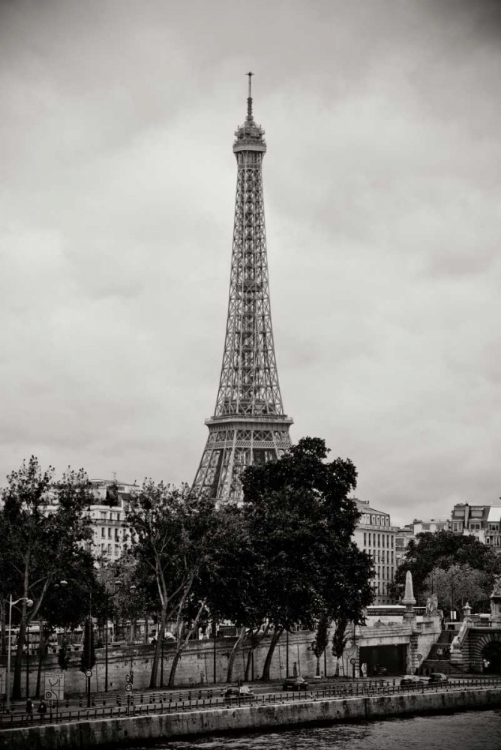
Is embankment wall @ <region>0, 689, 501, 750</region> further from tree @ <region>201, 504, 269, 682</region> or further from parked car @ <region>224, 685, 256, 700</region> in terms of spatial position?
tree @ <region>201, 504, 269, 682</region>

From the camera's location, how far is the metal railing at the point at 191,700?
304 ft

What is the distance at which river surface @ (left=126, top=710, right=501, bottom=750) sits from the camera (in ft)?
314

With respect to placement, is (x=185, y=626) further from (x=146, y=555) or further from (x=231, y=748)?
(x=231, y=748)

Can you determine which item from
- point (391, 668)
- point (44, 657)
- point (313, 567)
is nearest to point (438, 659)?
point (391, 668)

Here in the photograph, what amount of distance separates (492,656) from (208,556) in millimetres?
40305

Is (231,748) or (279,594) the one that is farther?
(279,594)

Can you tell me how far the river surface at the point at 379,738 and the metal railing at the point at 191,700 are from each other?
3.11 metres

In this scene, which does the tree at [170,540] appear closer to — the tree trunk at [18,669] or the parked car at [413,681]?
the tree trunk at [18,669]

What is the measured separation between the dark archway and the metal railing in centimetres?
1768

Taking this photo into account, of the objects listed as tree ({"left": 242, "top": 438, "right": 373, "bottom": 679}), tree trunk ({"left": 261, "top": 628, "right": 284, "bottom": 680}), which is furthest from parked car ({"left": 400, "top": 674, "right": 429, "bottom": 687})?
tree trunk ({"left": 261, "top": 628, "right": 284, "bottom": 680})

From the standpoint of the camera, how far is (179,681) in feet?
415

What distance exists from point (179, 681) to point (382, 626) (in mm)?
28388

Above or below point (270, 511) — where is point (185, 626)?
below

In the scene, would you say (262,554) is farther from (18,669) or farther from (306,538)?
(18,669)
